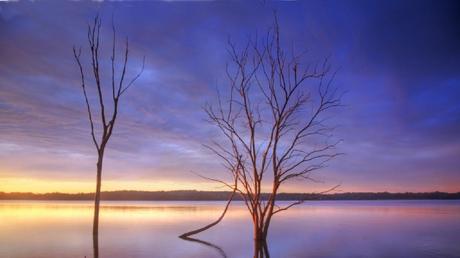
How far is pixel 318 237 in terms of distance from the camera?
1269 cm

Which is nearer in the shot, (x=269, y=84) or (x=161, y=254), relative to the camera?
(x=269, y=84)

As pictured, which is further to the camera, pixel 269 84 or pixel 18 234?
pixel 18 234

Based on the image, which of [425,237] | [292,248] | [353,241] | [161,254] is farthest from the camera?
[425,237]

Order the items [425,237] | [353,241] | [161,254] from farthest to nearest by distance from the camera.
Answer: [425,237] < [353,241] < [161,254]

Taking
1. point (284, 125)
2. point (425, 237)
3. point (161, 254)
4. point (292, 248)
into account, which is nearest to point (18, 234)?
point (161, 254)

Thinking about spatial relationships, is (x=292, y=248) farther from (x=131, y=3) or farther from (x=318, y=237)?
(x=131, y=3)

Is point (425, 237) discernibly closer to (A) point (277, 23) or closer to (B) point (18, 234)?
(A) point (277, 23)

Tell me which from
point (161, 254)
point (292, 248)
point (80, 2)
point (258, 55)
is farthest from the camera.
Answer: point (292, 248)

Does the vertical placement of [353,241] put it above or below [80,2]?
below

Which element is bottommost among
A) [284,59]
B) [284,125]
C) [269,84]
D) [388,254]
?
[388,254]

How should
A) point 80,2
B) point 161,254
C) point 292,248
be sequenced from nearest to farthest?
point 80,2
point 161,254
point 292,248

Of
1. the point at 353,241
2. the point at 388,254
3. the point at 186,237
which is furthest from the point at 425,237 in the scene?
the point at 186,237

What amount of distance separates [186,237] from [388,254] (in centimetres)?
599

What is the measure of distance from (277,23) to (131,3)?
2139mm
